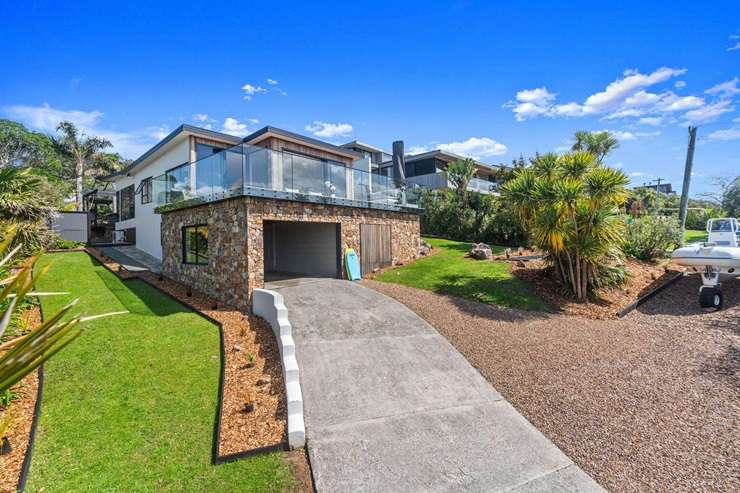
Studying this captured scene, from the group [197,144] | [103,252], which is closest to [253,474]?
[197,144]

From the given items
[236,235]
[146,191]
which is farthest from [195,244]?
[146,191]

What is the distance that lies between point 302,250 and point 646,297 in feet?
41.6

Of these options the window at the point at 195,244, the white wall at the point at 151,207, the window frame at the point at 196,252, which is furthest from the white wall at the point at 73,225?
the window at the point at 195,244

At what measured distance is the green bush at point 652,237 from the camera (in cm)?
1506

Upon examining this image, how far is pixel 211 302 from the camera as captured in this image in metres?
10.9

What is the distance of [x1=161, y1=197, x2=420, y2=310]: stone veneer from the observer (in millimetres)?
10094

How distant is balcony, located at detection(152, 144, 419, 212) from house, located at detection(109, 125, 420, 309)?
0.11 ft

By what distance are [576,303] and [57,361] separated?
12814mm

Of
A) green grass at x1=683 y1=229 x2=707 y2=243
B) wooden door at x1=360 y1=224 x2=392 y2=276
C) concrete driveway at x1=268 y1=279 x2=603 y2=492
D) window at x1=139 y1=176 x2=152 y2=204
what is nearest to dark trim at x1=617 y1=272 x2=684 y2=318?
concrete driveway at x1=268 y1=279 x2=603 y2=492

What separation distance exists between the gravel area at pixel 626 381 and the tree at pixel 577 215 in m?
1.94

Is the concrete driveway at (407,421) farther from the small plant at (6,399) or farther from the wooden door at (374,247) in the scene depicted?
the wooden door at (374,247)

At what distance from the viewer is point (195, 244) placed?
12.4m

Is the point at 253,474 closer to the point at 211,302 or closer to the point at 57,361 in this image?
the point at 57,361

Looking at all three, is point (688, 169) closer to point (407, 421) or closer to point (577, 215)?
point (577, 215)
